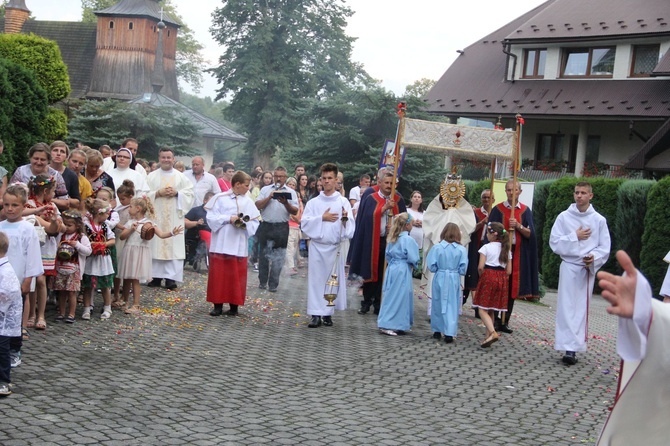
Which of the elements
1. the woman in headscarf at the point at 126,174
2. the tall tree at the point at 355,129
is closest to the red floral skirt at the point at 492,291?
the woman in headscarf at the point at 126,174

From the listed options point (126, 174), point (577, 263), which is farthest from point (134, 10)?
point (577, 263)

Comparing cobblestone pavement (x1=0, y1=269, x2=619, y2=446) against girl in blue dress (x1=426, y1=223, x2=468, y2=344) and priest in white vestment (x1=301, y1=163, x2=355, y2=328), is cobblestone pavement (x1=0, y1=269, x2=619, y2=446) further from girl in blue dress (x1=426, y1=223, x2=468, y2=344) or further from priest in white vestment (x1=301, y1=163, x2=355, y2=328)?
priest in white vestment (x1=301, y1=163, x2=355, y2=328)

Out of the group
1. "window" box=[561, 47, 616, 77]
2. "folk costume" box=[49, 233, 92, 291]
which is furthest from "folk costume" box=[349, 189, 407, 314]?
"window" box=[561, 47, 616, 77]

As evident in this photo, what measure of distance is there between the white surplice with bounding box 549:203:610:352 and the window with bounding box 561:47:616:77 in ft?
78.6

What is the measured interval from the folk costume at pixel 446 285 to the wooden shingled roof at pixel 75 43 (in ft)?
177

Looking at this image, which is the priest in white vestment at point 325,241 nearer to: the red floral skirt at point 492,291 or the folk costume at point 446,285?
the folk costume at point 446,285

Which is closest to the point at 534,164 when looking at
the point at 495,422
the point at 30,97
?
the point at 30,97

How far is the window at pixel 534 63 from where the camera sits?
35062 millimetres

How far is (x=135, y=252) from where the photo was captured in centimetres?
1166

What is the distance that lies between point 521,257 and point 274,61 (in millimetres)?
45138

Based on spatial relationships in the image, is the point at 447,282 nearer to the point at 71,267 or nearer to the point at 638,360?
the point at 71,267

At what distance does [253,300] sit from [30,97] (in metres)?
6.02

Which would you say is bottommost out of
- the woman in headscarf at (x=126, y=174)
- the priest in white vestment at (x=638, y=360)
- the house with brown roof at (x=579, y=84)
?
the priest in white vestment at (x=638, y=360)

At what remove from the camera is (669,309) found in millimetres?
4316
